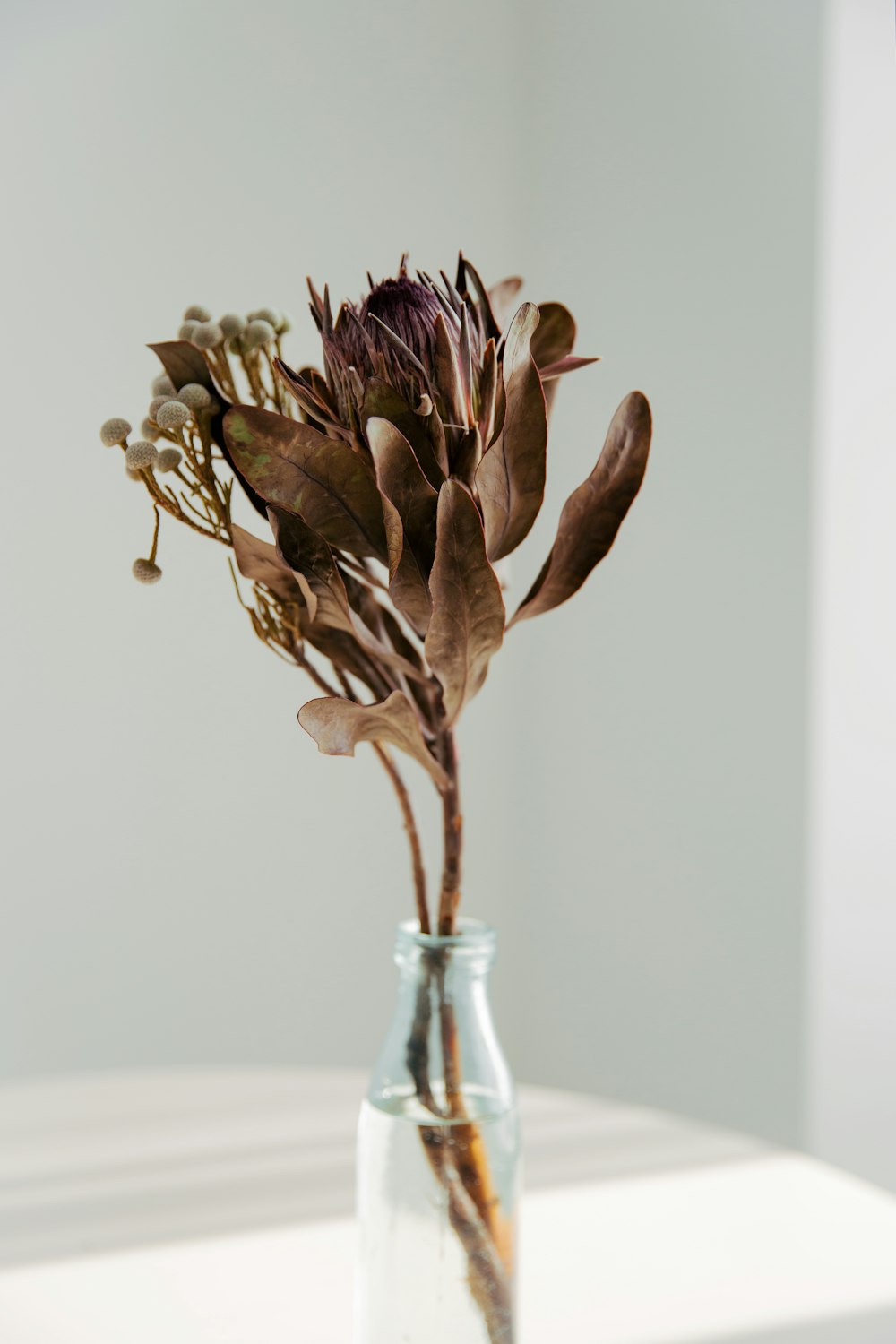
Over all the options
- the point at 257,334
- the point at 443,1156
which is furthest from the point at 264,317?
the point at 443,1156

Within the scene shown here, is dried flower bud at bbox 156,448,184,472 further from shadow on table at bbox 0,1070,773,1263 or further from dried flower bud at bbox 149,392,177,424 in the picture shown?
shadow on table at bbox 0,1070,773,1263

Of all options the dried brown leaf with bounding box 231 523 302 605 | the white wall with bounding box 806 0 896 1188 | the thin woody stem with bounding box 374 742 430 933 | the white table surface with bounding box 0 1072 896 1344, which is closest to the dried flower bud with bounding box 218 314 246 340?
the dried brown leaf with bounding box 231 523 302 605

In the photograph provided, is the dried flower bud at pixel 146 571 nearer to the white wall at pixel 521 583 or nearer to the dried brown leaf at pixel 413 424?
the dried brown leaf at pixel 413 424

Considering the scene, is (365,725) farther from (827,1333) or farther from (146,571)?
(827,1333)

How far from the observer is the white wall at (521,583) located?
5.44 ft

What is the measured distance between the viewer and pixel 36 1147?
3.14 ft

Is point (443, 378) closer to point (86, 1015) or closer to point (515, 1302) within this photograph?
point (515, 1302)

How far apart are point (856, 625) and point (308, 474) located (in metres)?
1.15

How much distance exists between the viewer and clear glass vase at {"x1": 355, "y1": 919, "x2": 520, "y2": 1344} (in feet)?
1.90

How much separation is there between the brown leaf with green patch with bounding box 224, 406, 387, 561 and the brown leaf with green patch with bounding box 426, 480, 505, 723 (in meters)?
0.06

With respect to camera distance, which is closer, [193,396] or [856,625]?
[193,396]

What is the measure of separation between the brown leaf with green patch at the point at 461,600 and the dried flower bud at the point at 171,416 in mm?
128

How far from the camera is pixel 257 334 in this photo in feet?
2.04

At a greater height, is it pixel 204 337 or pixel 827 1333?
pixel 204 337
